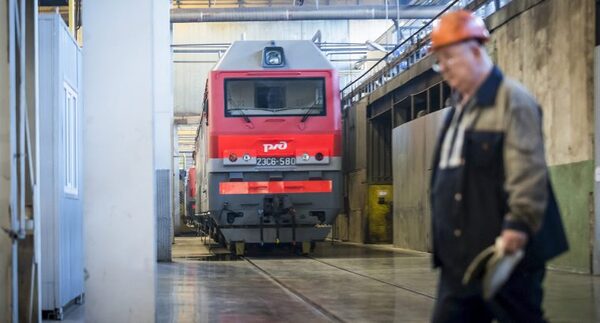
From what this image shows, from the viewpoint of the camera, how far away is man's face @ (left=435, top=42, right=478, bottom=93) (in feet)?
10.4

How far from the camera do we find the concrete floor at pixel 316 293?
817 centimetres

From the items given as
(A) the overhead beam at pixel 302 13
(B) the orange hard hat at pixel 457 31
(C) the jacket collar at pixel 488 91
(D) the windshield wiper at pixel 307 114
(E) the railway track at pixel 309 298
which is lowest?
(E) the railway track at pixel 309 298

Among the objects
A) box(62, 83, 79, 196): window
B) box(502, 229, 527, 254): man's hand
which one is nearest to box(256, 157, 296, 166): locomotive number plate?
box(62, 83, 79, 196): window

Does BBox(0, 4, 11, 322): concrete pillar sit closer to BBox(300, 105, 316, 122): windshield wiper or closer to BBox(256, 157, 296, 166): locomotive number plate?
BBox(256, 157, 296, 166): locomotive number plate

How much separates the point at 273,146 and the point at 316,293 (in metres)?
7.04

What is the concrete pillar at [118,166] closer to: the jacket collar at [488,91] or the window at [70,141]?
the window at [70,141]

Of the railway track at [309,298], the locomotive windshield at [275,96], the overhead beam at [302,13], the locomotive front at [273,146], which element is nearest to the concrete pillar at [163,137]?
the locomotive front at [273,146]

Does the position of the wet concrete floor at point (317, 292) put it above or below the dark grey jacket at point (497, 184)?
below

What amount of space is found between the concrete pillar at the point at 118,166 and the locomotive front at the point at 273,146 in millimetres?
9842

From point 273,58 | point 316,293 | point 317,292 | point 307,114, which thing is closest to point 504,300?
point 316,293

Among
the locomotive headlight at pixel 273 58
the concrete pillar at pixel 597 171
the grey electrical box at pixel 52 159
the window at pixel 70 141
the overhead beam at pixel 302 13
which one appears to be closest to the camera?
the grey electrical box at pixel 52 159

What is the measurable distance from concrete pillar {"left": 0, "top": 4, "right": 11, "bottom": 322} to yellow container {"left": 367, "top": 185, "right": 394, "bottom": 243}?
18117mm

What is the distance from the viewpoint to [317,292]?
1036 centimetres

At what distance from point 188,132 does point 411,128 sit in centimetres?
2834
